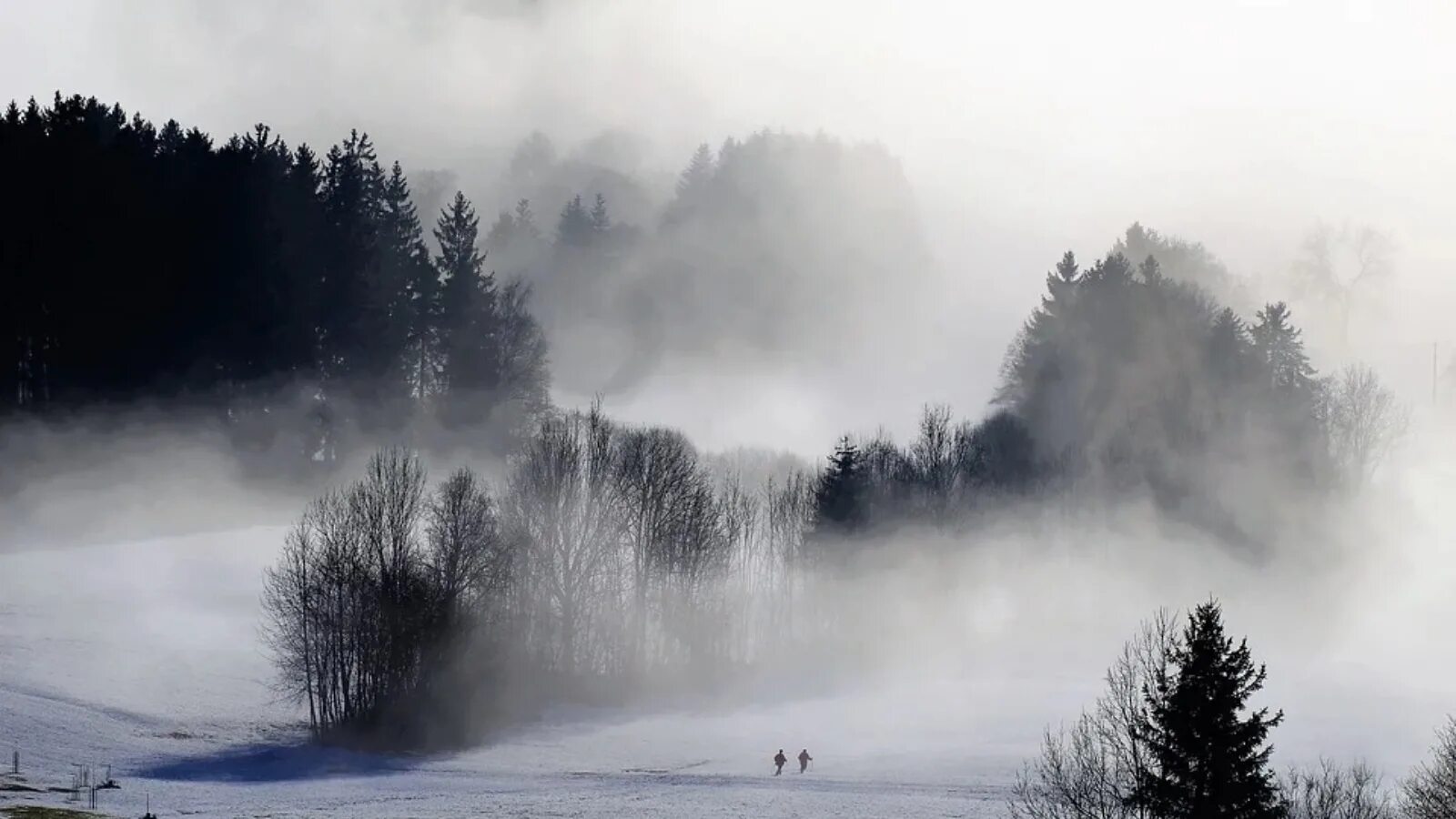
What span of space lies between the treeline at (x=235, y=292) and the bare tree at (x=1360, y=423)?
63607mm

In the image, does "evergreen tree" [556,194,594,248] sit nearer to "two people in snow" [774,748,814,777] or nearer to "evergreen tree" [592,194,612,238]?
"evergreen tree" [592,194,612,238]

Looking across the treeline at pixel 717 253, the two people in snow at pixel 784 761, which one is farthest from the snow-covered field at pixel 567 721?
the treeline at pixel 717 253

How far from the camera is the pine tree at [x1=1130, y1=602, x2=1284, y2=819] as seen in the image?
114 feet

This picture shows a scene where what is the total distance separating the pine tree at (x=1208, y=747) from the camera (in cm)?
3481

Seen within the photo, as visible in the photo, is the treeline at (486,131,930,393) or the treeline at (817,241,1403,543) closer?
the treeline at (817,241,1403,543)

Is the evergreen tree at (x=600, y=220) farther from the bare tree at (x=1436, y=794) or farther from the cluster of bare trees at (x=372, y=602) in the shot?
the bare tree at (x=1436, y=794)

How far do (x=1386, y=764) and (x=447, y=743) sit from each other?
130ft

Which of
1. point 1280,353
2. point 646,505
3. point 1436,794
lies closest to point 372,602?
point 646,505

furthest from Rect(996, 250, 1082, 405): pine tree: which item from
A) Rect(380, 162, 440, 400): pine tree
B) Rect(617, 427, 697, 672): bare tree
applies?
Rect(380, 162, 440, 400): pine tree

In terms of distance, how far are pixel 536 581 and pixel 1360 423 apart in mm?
72044

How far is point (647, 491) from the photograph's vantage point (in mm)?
92062

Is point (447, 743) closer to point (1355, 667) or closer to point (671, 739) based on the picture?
point (671, 739)

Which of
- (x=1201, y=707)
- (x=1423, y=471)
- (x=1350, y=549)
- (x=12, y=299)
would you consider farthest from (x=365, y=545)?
(x=1423, y=471)

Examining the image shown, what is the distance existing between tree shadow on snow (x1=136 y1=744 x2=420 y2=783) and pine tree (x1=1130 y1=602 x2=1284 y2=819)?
32818 mm
